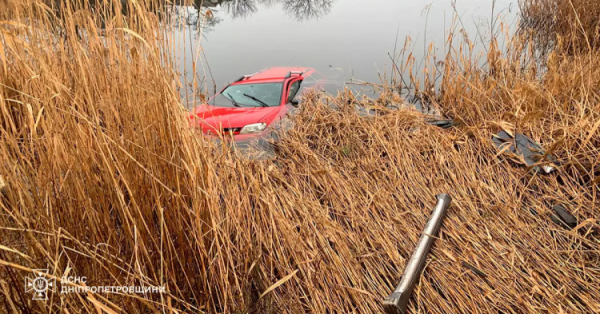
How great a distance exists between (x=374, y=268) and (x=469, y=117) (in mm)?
1970

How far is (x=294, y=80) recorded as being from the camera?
5.44m

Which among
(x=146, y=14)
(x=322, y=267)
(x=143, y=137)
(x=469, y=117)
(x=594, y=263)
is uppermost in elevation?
(x=146, y=14)

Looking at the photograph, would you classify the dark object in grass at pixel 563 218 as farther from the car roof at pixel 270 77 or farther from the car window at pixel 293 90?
the car roof at pixel 270 77

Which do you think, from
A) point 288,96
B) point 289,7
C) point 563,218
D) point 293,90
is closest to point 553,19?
point 293,90

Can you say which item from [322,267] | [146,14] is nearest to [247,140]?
[322,267]

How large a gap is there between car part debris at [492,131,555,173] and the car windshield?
2719 millimetres

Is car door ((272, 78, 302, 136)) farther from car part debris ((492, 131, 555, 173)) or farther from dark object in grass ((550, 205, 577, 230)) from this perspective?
dark object in grass ((550, 205, 577, 230))

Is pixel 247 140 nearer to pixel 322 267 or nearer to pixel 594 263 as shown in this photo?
pixel 322 267

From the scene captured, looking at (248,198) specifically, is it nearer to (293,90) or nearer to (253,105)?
(253,105)

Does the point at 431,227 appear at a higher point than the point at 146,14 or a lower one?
lower

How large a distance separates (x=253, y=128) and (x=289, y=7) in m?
11.6

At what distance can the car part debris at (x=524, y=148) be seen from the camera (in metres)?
2.45

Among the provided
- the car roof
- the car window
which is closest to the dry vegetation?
the car window

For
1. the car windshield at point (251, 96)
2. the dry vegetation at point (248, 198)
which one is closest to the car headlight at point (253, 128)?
the car windshield at point (251, 96)
